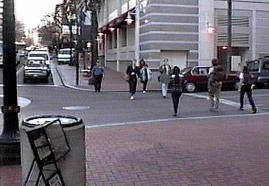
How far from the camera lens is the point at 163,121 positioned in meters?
13.8

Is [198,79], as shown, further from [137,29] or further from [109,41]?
[109,41]

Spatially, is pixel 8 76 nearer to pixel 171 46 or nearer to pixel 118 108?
pixel 118 108

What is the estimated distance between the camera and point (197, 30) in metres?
33.7

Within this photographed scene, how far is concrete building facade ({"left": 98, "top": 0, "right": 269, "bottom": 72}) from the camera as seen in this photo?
3291 centimetres

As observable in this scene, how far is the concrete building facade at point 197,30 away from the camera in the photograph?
108 feet

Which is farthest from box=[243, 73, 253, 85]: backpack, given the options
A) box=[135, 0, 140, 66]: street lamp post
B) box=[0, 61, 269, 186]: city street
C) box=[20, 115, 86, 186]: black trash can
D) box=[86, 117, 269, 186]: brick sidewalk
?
box=[135, 0, 140, 66]: street lamp post

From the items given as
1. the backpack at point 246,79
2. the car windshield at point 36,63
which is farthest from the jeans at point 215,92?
the car windshield at point 36,63

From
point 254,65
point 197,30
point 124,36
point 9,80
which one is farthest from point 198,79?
point 9,80

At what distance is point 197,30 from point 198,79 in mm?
8035

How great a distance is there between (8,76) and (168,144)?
3.51 metres

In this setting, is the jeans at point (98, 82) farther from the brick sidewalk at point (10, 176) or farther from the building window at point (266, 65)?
the brick sidewalk at point (10, 176)

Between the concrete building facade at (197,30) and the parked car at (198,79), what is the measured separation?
251 inches

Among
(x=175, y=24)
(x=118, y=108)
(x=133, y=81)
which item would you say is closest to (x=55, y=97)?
(x=133, y=81)

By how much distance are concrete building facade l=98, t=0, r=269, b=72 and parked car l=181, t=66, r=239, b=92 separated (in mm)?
6370
